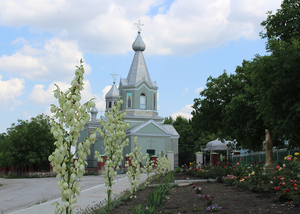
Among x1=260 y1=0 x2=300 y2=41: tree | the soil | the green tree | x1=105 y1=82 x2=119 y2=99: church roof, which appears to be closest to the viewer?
the soil

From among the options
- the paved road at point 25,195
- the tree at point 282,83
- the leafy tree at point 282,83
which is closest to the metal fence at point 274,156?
the tree at point 282,83

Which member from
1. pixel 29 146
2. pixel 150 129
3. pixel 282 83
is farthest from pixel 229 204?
pixel 150 129

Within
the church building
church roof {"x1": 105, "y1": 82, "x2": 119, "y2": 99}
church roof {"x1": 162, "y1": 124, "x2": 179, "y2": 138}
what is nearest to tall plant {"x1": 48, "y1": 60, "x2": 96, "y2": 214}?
the church building

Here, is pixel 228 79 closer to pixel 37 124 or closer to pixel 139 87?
pixel 139 87

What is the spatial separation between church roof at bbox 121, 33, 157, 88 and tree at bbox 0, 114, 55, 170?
40.1 feet

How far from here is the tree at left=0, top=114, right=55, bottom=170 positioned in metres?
30.8

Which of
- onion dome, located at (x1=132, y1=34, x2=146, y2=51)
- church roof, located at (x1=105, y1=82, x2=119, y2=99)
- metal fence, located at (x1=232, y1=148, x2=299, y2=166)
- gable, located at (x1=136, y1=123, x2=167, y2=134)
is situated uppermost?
onion dome, located at (x1=132, y1=34, x2=146, y2=51)

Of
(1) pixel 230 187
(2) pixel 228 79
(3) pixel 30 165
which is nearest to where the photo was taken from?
(1) pixel 230 187

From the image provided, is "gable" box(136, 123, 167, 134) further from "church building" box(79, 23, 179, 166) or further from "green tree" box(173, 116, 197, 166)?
"green tree" box(173, 116, 197, 166)

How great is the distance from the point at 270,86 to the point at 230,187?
4.91 meters

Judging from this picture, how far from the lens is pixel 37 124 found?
106 feet

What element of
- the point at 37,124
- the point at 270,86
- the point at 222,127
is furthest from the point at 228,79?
the point at 37,124

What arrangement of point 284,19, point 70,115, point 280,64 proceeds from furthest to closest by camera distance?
point 284,19 → point 280,64 → point 70,115

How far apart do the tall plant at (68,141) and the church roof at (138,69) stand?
117 ft
